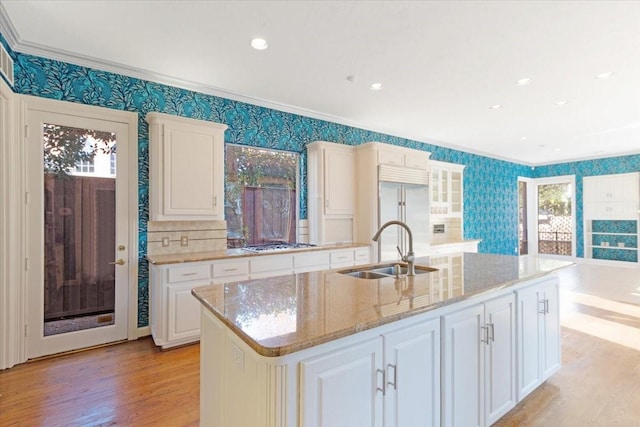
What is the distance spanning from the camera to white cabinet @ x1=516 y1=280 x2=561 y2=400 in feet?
6.71

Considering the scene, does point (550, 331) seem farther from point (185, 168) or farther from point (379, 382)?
point (185, 168)

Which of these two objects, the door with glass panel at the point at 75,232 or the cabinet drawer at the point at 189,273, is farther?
the cabinet drawer at the point at 189,273

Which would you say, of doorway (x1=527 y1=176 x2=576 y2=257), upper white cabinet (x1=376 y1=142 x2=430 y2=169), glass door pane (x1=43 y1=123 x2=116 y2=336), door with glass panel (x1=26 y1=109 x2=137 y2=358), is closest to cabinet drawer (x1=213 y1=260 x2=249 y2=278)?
door with glass panel (x1=26 y1=109 x2=137 y2=358)

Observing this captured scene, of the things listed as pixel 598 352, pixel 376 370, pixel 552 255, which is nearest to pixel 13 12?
pixel 376 370

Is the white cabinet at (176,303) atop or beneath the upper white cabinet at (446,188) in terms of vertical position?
beneath

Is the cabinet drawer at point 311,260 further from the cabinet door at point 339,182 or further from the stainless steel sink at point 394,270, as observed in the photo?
the stainless steel sink at point 394,270

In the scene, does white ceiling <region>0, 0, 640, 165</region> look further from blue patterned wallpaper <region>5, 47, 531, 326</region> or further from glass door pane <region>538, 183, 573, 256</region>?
glass door pane <region>538, 183, 573, 256</region>

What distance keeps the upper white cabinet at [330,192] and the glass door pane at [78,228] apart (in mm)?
2268

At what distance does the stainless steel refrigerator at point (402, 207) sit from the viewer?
4438mm

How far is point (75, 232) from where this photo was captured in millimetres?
2971

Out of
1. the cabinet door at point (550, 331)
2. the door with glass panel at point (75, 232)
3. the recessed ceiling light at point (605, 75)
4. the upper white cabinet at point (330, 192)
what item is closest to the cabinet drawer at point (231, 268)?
the door with glass panel at point (75, 232)

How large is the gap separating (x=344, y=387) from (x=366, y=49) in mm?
2616

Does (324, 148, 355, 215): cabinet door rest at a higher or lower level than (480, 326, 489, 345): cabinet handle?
higher

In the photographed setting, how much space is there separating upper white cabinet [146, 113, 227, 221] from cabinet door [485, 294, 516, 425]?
2.73m
